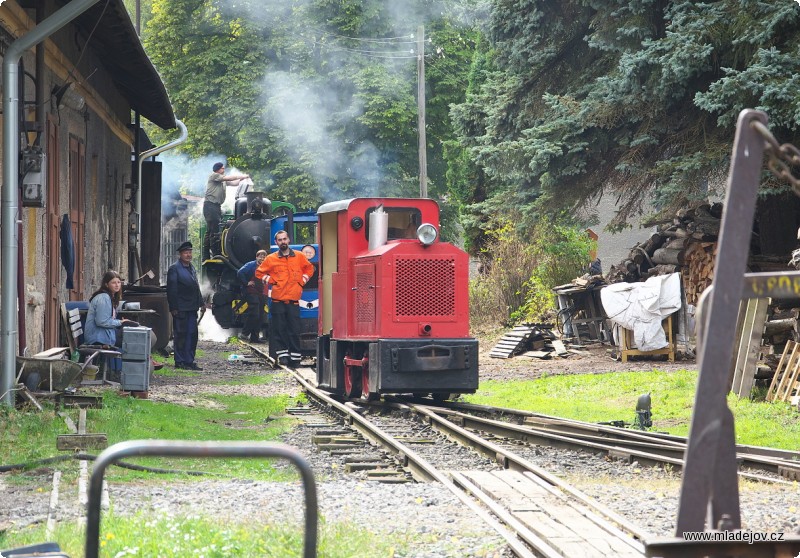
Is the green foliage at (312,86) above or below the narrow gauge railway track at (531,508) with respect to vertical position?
above

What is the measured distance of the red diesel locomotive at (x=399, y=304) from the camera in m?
12.9

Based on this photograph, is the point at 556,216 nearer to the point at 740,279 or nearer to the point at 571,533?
the point at 571,533

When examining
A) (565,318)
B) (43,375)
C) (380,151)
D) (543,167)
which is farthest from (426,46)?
(43,375)

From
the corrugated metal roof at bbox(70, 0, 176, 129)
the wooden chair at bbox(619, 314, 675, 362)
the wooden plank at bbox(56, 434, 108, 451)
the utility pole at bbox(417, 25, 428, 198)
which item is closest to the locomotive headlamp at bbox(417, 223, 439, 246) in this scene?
the corrugated metal roof at bbox(70, 0, 176, 129)

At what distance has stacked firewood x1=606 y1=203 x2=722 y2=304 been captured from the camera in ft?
62.1

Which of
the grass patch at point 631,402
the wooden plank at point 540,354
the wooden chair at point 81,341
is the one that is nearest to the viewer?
the grass patch at point 631,402

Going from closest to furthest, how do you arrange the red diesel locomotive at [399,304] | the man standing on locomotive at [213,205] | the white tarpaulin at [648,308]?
the red diesel locomotive at [399,304] < the white tarpaulin at [648,308] < the man standing on locomotive at [213,205]

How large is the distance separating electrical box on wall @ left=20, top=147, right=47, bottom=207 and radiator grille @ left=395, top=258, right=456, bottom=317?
13.4 feet

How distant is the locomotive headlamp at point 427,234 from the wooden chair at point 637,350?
287 inches

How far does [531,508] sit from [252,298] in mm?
19114

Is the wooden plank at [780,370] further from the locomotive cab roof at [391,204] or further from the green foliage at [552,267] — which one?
the green foliage at [552,267]

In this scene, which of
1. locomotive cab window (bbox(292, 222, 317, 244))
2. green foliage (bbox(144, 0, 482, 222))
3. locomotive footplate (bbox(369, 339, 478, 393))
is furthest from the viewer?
green foliage (bbox(144, 0, 482, 222))

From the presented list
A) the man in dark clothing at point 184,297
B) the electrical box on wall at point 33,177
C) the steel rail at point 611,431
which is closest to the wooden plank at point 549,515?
the steel rail at point 611,431

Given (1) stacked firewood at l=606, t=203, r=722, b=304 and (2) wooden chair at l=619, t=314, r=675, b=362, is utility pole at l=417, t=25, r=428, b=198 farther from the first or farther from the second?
(2) wooden chair at l=619, t=314, r=675, b=362
